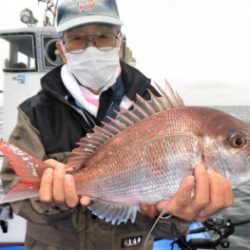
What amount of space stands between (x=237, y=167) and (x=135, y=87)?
1.07 meters

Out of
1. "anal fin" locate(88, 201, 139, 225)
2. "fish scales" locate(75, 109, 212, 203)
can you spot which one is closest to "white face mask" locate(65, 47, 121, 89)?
"fish scales" locate(75, 109, 212, 203)

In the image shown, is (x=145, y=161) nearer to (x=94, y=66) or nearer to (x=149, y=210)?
(x=149, y=210)

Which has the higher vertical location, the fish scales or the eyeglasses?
the eyeglasses

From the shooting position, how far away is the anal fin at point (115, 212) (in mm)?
2639

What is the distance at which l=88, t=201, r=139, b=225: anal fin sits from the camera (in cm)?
264

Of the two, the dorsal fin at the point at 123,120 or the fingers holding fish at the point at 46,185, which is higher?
the dorsal fin at the point at 123,120

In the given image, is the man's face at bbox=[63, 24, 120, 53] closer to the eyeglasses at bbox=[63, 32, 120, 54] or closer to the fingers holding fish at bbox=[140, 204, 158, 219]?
the eyeglasses at bbox=[63, 32, 120, 54]

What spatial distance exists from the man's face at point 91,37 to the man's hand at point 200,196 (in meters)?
1.34

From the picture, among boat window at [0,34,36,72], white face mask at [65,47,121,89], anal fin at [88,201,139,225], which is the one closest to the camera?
anal fin at [88,201,139,225]

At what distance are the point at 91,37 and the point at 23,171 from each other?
4.10 ft

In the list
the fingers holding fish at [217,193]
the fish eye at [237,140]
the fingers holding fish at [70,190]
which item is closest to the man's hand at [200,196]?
the fingers holding fish at [217,193]

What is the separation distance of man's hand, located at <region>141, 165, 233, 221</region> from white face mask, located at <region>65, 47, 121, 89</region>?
1130 millimetres

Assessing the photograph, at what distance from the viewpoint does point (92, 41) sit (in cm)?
318

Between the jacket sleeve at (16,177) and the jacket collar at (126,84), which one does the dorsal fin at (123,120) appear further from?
the jacket collar at (126,84)
